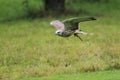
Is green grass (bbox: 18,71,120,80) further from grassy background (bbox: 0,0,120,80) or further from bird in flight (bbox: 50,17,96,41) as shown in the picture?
bird in flight (bbox: 50,17,96,41)

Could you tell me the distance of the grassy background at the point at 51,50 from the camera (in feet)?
39.4

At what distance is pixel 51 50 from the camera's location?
14.5 m

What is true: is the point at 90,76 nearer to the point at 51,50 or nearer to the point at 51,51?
the point at 51,51

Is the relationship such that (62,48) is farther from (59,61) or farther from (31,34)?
(31,34)

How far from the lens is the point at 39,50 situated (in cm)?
1453

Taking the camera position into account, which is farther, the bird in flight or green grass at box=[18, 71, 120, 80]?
green grass at box=[18, 71, 120, 80]

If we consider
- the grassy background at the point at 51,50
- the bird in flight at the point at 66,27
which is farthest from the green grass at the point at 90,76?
the bird in flight at the point at 66,27

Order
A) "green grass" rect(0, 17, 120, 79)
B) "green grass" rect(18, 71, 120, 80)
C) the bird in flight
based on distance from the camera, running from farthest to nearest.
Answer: "green grass" rect(0, 17, 120, 79) < "green grass" rect(18, 71, 120, 80) < the bird in flight

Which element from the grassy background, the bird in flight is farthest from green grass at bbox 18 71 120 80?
the bird in flight

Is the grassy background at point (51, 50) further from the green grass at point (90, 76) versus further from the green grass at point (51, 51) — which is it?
the green grass at point (90, 76)

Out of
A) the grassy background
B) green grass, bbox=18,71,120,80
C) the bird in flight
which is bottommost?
the grassy background

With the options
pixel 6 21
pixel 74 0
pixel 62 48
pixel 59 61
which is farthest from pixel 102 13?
pixel 59 61

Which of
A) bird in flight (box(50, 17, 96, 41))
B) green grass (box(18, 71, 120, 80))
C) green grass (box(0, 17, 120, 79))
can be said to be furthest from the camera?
green grass (box(0, 17, 120, 79))

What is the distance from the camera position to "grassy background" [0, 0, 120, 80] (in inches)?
473
